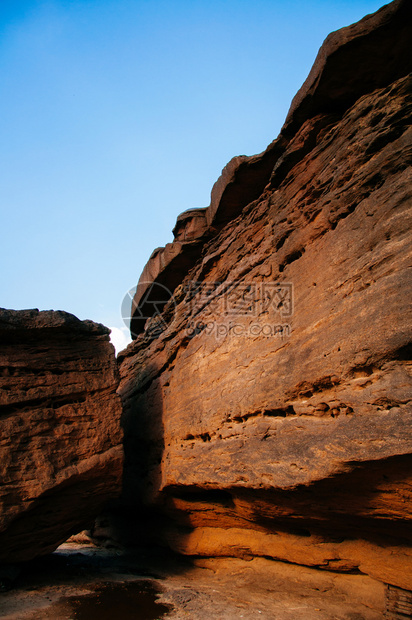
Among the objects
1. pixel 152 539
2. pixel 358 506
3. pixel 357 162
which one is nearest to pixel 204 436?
pixel 358 506

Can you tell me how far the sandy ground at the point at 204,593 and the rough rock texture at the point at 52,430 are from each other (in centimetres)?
105

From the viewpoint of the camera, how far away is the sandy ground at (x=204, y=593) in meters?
6.08

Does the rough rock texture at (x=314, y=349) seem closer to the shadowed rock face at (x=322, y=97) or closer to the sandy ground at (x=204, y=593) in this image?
the shadowed rock face at (x=322, y=97)

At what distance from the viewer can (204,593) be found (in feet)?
24.2

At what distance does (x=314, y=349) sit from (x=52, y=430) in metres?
5.99

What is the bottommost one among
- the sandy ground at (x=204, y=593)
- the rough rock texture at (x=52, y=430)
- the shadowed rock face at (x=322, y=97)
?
the sandy ground at (x=204, y=593)

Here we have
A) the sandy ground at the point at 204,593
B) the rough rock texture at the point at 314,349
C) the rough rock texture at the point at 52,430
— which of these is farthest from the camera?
the rough rock texture at the point at 52,430

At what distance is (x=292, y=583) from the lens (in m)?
6.98

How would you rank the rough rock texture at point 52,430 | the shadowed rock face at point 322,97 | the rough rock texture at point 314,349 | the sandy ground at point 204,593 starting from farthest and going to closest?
the rough rock texture at point 52,430 → the shadowed rock face at point 322,97 → the sandy ground at point 204,593 → the rough rock texture at point 314,349

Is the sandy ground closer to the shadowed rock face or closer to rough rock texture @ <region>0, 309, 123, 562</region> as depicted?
rough rock texture @ <region>0, 309, 123, 562</region>

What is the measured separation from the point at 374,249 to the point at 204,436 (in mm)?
4989

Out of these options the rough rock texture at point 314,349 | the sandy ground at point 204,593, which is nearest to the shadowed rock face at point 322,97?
the rough rock texture at point 314,349

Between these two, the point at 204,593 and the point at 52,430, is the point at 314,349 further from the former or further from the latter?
the point at 52,430

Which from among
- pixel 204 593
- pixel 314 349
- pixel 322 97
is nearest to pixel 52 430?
pixel 204 593
